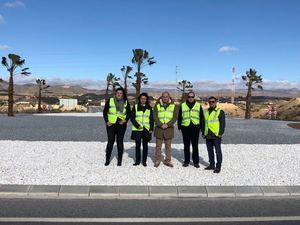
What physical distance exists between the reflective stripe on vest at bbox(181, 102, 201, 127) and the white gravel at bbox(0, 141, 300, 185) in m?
1.05

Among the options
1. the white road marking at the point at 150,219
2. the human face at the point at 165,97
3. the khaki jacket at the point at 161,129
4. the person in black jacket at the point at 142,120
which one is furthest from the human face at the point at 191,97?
the white road marking at the point at 150,219

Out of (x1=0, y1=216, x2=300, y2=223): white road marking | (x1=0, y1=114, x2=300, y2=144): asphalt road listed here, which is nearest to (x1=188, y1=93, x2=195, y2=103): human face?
(x1=0, y1=216, x2=300, y2=223): white road marking

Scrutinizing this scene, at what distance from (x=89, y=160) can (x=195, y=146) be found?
2.68 m

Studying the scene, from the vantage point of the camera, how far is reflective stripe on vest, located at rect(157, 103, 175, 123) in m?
9.04

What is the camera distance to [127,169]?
28.8 ft

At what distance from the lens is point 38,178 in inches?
300

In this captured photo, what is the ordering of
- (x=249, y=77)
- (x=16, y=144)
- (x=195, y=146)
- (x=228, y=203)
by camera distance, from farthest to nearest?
1. (x=249, y=77)
2. (x=16, y=144)
3. (x=195, y=146)
4. (x=228, y=203)

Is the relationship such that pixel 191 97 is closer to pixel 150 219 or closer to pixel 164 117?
pixel 164 117

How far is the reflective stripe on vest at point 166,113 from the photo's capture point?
29.7 ft

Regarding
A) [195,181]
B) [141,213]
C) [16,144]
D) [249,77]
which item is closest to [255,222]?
[141,213]

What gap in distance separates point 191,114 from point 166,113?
1.85ft

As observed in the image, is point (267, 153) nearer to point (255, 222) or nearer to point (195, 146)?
point (195, 146)

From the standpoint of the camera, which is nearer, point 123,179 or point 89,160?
point 123,179

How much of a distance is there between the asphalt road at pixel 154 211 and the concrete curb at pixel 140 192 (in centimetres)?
22
